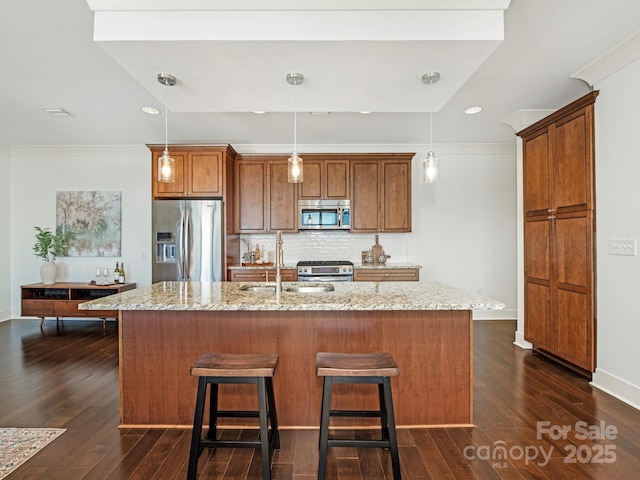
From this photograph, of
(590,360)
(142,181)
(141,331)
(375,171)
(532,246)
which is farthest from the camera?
(142,181)

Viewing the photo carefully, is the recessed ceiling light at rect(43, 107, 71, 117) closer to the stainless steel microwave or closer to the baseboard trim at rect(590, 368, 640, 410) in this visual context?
the stainless steel microwave

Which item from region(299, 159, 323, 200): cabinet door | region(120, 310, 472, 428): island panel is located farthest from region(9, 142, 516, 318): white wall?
region(120, 310, 472, 428): island panel

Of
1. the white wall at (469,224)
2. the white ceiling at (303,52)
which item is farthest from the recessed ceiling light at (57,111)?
the white wall at (469,224)

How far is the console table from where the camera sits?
4.79 metres

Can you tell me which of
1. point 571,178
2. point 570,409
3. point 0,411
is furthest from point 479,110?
point 0,411

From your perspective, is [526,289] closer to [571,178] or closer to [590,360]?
[590,360]

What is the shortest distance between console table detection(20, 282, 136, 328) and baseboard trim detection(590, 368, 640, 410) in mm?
5337

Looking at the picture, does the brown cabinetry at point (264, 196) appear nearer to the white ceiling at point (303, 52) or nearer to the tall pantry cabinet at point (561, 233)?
the white ceiling at point (303, 52)

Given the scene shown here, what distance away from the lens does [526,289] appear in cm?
390

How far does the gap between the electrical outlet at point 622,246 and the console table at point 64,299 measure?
216 inches

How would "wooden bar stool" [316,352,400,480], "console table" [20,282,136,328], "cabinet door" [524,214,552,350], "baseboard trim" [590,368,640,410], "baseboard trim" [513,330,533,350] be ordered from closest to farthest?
"wooden bar stool" [316,352,400,480] → "baseboard trim" [590,368,640,410] → "cabinet door" [524,214,552,350] → "baseboard trim" [513,330,533,350] → "console table" [20,282,136,328]

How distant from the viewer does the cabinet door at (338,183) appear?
16.1ft

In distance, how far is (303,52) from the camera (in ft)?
6.94

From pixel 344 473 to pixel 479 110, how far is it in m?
3.69
